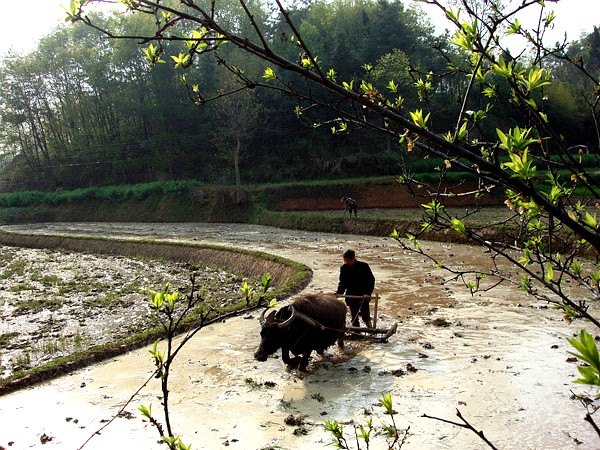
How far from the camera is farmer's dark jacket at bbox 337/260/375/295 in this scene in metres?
8.99

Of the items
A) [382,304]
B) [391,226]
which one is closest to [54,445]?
[382,304]

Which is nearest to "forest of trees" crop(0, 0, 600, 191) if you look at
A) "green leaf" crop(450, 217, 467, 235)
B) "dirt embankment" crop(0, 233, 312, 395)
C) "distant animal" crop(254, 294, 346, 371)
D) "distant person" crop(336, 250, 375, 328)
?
"dirt embankment" crop(0, 233, 312, 395)

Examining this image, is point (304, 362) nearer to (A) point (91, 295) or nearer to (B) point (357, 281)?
(B) point (357, 281)

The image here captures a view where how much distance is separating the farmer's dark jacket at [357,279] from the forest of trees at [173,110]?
33.3 meters

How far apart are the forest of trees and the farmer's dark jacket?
3331 cm

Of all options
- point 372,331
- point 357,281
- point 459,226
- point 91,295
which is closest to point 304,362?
point 372,331

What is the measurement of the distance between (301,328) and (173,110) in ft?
152

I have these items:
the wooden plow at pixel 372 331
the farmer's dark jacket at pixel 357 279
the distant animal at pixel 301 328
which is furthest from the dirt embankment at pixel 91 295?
the wooden plow at pixel 372 331

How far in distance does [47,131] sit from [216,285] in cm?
4641

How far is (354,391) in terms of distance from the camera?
23.0 ft

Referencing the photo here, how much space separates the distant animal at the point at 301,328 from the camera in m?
7.45

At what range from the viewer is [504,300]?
11.7 meters

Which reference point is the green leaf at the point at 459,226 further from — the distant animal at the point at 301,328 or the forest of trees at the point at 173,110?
the forest of trees at the point at 173,110

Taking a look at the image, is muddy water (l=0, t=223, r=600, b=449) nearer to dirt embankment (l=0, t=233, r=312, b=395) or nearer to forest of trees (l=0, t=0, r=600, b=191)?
dirt embankment (l=0, t=233, r=312, b=395)
